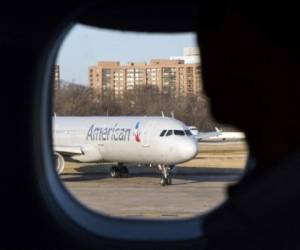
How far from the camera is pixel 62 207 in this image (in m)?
1.67

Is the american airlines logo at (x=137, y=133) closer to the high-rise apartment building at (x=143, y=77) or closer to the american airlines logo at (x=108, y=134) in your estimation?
the american airlines logo at (x=108, y=134)

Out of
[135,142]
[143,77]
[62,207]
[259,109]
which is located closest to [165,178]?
[135,142]

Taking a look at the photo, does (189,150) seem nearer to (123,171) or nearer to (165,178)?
(123,171)

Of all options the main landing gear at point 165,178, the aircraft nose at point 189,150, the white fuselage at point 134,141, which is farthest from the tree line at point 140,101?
the aircraft nose at point 189,150

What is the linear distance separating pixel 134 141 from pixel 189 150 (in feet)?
4.18

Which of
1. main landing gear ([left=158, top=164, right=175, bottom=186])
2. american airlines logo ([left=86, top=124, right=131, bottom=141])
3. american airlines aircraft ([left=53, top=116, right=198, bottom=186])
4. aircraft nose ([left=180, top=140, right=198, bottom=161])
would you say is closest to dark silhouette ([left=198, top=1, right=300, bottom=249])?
main landing gear ([left=158, top=164, right=175, bottom=186])

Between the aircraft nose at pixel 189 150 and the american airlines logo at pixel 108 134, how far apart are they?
1.31 meters

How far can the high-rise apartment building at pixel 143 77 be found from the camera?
199 centimetres

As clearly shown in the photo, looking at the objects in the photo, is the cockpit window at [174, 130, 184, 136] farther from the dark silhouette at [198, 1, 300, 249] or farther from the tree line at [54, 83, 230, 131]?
the dark silhouette at [198, 1, 300, 249]

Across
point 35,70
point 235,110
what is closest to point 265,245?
point 235,110

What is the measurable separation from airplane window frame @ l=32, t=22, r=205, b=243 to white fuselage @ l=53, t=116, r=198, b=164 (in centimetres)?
1314

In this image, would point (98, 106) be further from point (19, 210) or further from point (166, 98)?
point (19, 210)

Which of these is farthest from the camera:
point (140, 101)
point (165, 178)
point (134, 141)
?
point (134, 141)

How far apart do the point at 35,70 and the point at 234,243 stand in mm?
632
